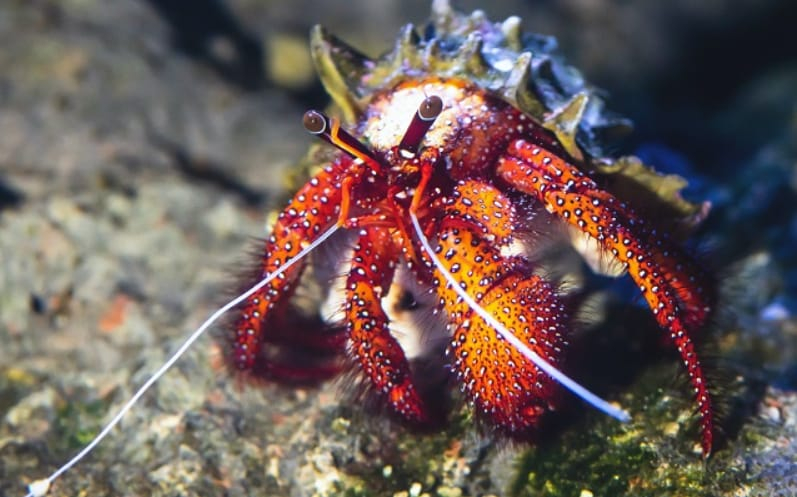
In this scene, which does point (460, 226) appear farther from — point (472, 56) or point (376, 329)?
point (472, 56)

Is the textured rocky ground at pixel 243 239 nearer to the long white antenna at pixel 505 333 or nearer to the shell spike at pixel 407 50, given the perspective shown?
the long white antenna at pixel 505 333

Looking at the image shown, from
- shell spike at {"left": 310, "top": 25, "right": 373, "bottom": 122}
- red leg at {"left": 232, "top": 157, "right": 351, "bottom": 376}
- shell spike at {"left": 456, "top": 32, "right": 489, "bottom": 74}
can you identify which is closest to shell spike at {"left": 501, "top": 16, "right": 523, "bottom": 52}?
shell spike at {"left": 456, "top": 32, "right": 489, "bottom": 74}

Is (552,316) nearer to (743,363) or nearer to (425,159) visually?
(425,159)

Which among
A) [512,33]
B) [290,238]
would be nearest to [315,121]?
[290,238]

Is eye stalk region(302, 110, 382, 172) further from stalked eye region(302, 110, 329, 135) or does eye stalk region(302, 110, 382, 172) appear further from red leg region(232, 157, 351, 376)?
red leg region(232, 157, 351, 376)

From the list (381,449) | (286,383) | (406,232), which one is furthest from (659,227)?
(286,383)
